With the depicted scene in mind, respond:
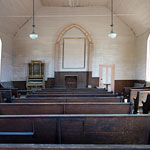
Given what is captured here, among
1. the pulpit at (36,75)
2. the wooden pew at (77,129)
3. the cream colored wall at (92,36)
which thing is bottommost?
the wooden pew at (77,129)

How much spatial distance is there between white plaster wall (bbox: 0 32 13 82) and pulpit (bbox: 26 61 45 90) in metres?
1.14

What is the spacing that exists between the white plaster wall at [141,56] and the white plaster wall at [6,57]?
7.46 m

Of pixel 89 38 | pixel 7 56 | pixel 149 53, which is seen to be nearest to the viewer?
pixel 149 53

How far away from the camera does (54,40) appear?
8266mm

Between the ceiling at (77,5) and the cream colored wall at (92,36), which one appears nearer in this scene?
the ceiling at (77,5)

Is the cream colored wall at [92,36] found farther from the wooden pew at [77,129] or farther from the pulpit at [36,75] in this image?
the wooden pew at [77,129]

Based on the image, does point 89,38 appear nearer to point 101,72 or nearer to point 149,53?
point 101,72

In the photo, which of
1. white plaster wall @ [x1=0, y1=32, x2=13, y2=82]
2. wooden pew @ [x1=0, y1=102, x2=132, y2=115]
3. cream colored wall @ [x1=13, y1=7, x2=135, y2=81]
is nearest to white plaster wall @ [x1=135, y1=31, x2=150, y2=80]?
cream colored wall @ [x1=13, y1=7, x2=135, y2=81]

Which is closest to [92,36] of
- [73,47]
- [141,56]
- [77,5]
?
[73,47]

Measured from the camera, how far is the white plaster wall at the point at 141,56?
7.21 m

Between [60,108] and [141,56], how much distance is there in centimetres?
708

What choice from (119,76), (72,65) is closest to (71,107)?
(72,65)

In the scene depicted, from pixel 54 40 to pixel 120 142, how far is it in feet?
25.1

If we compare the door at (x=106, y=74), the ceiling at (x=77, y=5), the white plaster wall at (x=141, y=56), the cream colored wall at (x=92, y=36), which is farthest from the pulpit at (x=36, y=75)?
the white plaster wall at (x=141, y=56)
